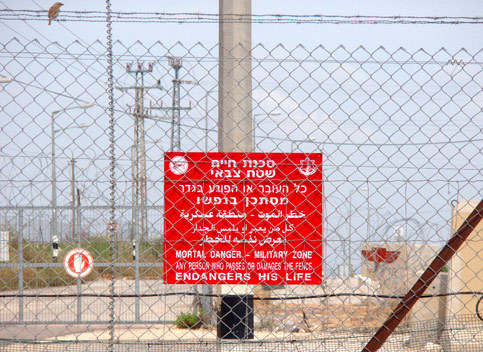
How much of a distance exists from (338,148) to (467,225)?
0.85 m

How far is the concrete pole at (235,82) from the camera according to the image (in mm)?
3469

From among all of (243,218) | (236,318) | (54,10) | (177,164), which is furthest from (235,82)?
(236,318)

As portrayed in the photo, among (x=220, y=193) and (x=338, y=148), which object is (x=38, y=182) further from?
(x=338, y=148)

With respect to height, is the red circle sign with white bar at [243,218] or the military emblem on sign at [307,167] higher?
the military emblem on sign at [307,167]

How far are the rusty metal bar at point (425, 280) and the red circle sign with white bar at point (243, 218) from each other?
1.57 ft

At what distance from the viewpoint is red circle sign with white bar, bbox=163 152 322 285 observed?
128 inches

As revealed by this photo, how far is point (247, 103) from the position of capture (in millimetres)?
3832

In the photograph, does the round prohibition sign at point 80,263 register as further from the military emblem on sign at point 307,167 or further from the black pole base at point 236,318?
the military emblem on sign at point 307,167

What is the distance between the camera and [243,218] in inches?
129

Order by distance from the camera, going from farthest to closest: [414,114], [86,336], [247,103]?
[86,336] → [247,103] → [414,114]

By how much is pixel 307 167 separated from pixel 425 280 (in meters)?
0.90

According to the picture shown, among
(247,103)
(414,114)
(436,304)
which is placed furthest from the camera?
(436,304)

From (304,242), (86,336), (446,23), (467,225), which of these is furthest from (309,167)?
(86,336)

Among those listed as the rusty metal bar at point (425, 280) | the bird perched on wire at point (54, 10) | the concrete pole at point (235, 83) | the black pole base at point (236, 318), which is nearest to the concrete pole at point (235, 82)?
the concrete pole at point (235, 83)
